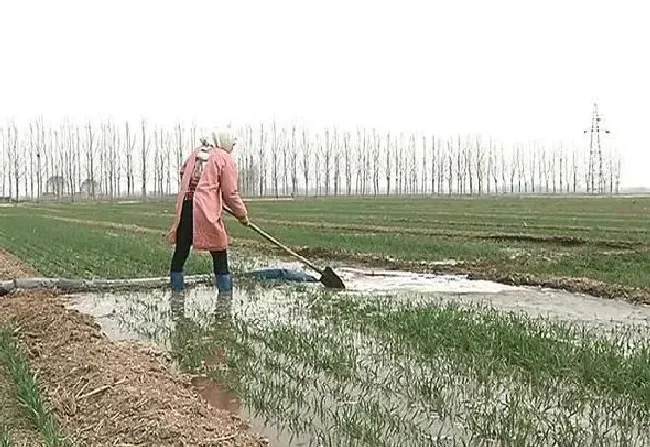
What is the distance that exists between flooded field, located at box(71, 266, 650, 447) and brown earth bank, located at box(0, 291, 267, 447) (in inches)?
9.5

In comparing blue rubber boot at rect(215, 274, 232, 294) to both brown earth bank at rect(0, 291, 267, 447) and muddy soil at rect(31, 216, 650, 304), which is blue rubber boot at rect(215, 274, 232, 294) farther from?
muddy soil at rect(31, 216, 650, 304)

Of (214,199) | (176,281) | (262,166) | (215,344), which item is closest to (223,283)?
(176,281)

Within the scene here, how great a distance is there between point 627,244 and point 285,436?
16163mm

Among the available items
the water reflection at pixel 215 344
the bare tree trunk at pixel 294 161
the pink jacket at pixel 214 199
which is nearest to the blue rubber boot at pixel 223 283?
the water reflection at pixel 215 344

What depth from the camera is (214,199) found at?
9320mm

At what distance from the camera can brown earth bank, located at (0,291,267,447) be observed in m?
3.96

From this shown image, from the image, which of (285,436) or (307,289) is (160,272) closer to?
(307,289)

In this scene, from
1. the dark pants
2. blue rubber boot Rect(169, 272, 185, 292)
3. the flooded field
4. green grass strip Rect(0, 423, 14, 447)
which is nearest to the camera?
green grass strip Rect(0, 423, 14, 447)

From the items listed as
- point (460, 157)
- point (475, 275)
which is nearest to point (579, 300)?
point (475, 275)

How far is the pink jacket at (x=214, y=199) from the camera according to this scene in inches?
Answer: 364

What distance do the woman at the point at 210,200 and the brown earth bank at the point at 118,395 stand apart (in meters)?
2.53

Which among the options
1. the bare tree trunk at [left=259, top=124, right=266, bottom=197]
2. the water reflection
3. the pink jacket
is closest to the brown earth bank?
the water reflection

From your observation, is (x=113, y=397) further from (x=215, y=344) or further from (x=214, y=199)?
(x=214, y=199)

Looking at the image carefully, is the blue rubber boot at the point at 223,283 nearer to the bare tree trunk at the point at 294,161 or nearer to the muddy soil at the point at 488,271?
the muddy soil at the point at 488,271
